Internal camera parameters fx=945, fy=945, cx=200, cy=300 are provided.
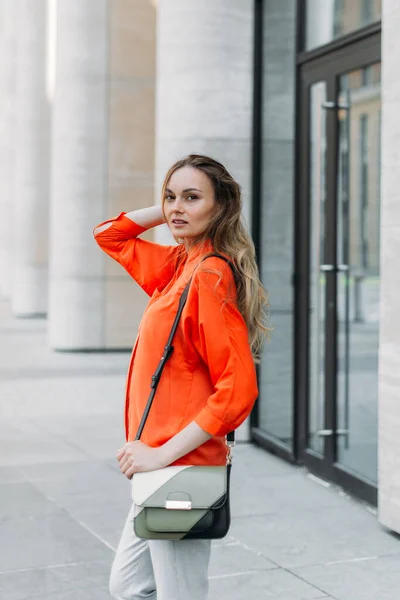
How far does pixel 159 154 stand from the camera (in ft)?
27.4

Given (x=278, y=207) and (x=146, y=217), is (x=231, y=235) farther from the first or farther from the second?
(x=278, y=207)

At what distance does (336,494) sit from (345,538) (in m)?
1.00

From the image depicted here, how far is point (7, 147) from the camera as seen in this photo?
3238 cm

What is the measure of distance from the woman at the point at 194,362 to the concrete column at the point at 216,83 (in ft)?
16.9

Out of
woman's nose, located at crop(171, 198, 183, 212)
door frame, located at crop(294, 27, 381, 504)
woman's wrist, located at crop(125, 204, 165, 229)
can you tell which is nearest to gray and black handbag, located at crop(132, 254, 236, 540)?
woman's nose, located at crop(171, 198, 183, 212)

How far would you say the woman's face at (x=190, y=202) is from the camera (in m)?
2.82

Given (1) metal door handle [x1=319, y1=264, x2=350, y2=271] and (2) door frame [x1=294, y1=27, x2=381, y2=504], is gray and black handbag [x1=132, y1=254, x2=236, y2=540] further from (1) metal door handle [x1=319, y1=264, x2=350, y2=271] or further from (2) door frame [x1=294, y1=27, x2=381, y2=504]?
(1) metal door handle [x1=319, y1=264, x2=350, y2=271]

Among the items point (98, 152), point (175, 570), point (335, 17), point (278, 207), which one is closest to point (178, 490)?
point (175, 570)

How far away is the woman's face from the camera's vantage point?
2.82 m

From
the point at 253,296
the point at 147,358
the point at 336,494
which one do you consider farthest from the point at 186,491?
the point at 336,494

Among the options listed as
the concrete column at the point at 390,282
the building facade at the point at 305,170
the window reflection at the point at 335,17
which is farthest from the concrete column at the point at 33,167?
the concrete column at the point at 390,282

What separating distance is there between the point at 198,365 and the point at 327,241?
4248mm

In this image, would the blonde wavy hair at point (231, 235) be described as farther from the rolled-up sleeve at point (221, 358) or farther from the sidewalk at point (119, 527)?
the sidewalk at point (119, 527)

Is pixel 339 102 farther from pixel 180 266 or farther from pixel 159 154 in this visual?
pixel 180 266
